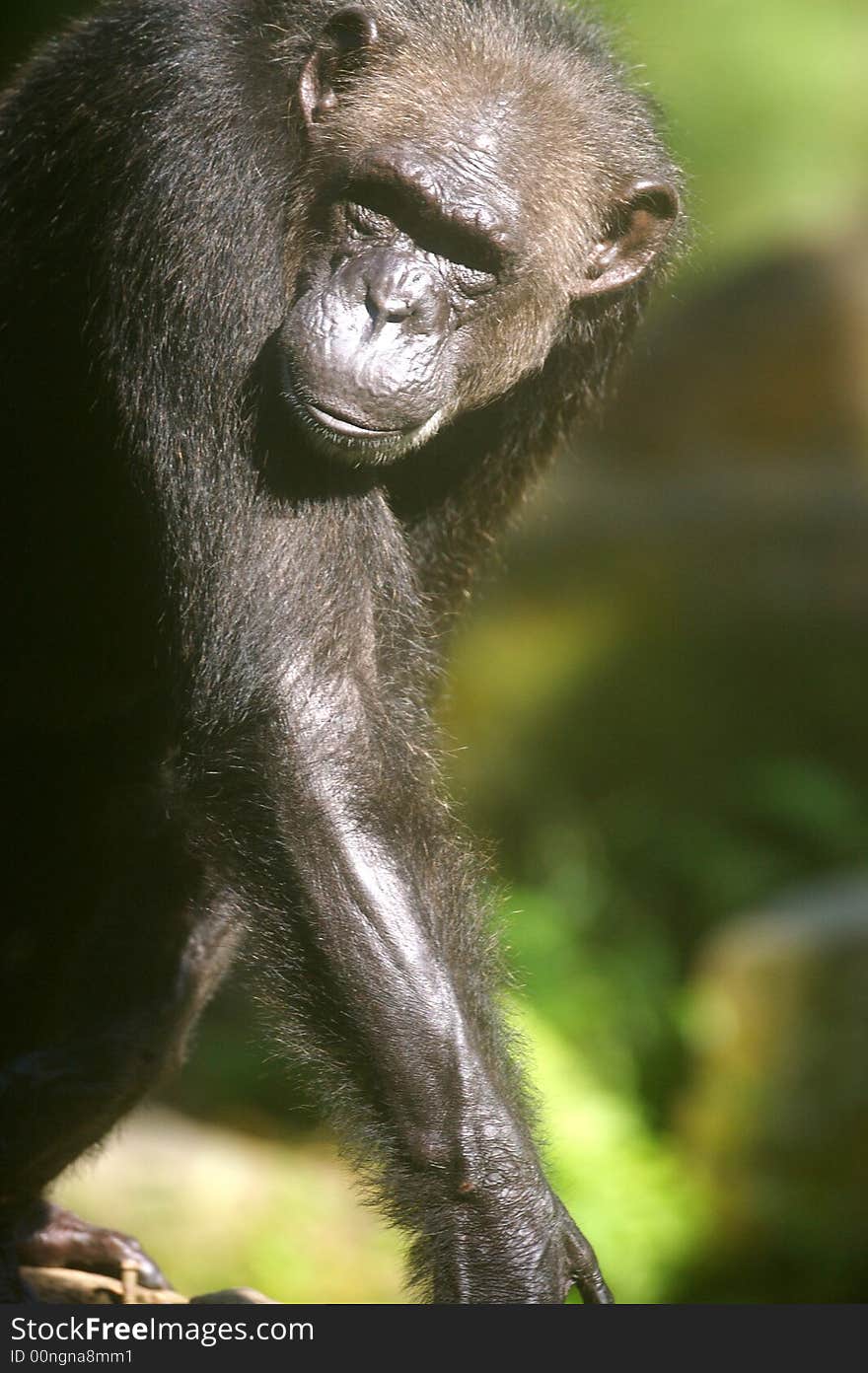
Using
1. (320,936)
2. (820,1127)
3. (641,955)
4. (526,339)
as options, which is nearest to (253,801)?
(320,936)

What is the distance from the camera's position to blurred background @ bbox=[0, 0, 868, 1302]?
8.38 metres

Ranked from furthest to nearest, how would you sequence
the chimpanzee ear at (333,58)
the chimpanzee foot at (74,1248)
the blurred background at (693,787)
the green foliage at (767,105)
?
the green foliage at (767,105)
the blurred background at (693,787)
the chimpanzee foot at (74,1248)
the chimpanzee ear at (333,58)

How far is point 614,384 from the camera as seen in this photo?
16.8 ft

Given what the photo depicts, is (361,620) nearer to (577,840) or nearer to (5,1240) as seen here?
(5,1240)

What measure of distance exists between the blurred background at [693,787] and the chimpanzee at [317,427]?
1.44 metres

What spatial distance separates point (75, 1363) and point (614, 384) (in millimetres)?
3179

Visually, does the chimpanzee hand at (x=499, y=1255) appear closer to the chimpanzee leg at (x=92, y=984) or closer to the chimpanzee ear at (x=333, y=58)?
the chimpanzee leg at (x=92, y=984)

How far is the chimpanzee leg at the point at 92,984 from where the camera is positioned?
475cm

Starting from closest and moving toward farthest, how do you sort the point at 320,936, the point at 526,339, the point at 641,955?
1. the point at 320,936
2. the point at 526,339
3. the point at 641,955

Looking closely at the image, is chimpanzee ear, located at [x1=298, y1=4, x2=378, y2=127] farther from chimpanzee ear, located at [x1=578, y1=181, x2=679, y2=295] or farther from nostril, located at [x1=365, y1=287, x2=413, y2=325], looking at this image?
chimpanzee ear, located at [x1=578, y1=181, x2=679, y2=295]

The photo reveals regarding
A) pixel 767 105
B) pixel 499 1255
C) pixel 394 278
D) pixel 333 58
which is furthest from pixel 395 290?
pixel 767 105

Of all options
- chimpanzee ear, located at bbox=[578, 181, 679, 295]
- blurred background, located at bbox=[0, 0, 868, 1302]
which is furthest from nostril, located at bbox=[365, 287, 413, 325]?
blurred background, located at bbox=[0, 0, 868, 1302]

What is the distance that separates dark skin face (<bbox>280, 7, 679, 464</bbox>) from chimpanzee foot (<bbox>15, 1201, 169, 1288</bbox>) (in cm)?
266

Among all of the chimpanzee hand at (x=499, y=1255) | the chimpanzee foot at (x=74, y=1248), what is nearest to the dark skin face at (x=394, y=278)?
the chimpanzee hand at (x=499, y=1255)
